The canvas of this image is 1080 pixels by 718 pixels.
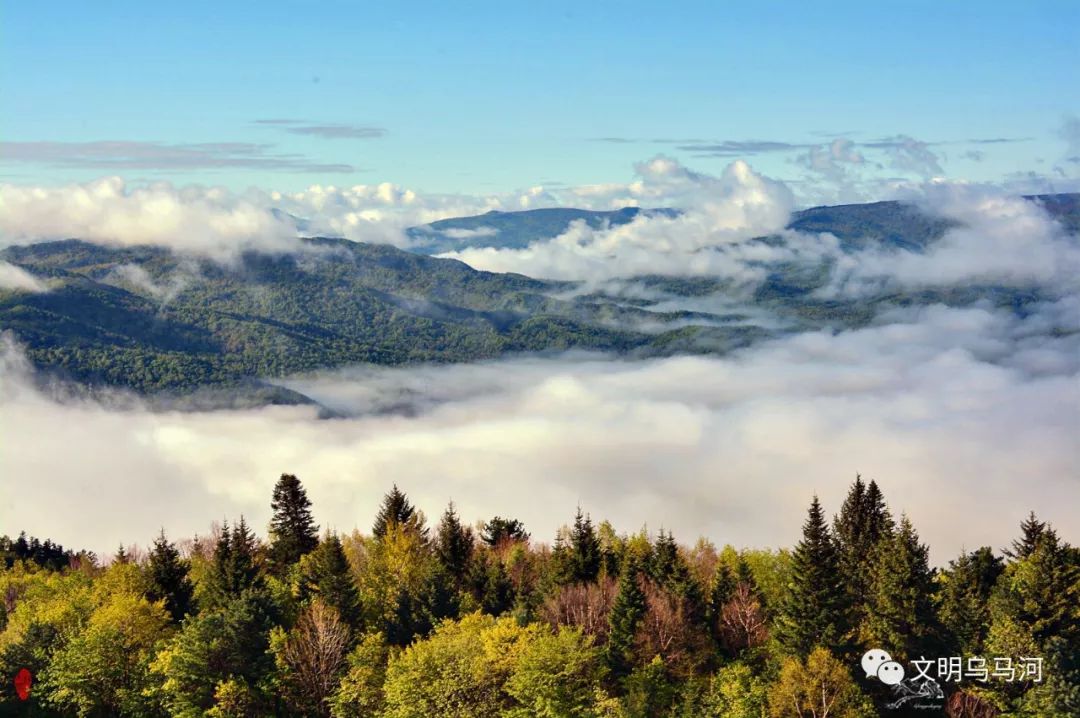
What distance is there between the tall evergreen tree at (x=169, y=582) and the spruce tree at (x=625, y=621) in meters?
34.7

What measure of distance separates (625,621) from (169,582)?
37891 millimetres

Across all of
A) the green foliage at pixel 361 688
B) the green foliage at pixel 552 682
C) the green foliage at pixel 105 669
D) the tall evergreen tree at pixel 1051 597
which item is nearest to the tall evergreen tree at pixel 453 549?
the green foliage at pixel 361 688

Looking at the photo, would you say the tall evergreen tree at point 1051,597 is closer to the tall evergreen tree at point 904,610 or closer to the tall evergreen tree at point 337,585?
the tall evergreen tree at point 904,610

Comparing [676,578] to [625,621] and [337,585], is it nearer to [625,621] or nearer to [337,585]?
[625,621]

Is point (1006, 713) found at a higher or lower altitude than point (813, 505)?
lower

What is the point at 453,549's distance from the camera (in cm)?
9406

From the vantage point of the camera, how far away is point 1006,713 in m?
58.6

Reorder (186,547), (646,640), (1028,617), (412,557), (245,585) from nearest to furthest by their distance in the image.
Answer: (1028,617) < (646,640) < (245,585) < (412,557) < (186,547)

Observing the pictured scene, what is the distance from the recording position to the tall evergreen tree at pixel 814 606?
64.0 metres

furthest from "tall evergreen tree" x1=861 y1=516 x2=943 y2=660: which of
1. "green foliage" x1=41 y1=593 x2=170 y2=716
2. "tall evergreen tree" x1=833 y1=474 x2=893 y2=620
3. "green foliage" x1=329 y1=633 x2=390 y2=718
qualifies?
"green foliage" x1=41 y1=593 x2=170 y2=716

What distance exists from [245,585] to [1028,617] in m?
56.0

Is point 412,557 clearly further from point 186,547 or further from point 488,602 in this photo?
point 186,547

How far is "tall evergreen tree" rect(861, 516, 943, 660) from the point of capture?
215 ft

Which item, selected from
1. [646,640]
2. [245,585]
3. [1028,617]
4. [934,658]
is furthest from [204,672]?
[1028,617]
